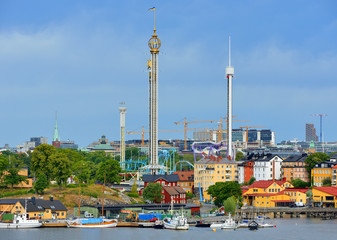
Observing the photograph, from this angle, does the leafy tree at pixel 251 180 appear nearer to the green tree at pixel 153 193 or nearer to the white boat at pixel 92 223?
the green tree at pixel 153 193

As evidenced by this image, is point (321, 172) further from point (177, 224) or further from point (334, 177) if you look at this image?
point (177, 224)

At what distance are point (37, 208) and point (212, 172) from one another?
41.9 meters

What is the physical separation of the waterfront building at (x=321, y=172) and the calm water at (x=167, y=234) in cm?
3637

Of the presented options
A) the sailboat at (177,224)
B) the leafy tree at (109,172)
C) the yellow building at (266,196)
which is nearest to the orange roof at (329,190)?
the yellow building at (266,196)

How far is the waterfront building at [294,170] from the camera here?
130875 millimetres

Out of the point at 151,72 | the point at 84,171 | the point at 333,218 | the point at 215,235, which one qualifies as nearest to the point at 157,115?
the point at 151,72

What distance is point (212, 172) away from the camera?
12400cm

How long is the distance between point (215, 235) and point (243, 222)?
12.9 metres

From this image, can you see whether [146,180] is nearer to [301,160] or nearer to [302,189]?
[302,189]

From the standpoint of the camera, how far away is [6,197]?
97.5 meters

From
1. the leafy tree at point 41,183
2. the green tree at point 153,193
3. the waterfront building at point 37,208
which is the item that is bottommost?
the waterfront building at point 37,208

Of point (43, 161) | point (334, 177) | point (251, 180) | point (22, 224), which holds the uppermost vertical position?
point (43, 161)

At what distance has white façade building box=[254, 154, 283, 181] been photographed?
134 m

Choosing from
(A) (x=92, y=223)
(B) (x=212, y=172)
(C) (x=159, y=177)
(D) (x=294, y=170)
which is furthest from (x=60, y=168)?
(D) (x=294, y=170)
